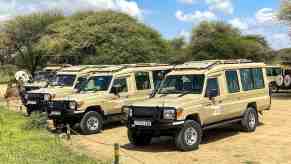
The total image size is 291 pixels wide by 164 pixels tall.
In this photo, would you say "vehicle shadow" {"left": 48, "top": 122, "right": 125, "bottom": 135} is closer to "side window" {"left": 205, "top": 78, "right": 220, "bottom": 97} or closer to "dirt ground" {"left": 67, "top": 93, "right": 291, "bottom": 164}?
"dirt ground" {"left": 67, "top": 93, "right": 291, "bottom": 164}

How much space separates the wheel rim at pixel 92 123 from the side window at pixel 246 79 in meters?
4.56

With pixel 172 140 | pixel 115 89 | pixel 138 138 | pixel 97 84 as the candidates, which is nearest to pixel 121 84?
pixel 115 89

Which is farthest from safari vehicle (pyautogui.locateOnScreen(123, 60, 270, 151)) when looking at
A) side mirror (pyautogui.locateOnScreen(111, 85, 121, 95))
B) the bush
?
the bush

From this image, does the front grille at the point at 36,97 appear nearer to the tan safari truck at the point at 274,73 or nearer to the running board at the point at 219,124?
the running board at the point at 219,124

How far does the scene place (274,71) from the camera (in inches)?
1102

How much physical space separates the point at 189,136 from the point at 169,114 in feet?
2.56

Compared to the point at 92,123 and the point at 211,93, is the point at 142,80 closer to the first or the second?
the point at 92,123

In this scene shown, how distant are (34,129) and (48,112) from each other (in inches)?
26.8

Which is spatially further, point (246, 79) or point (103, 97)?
point (103, 97)

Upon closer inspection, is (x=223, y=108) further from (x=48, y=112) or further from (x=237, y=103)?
(x=48, y=112)

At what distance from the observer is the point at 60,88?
18609mm

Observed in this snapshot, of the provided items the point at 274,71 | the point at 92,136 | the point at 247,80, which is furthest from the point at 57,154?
the point at 274,71

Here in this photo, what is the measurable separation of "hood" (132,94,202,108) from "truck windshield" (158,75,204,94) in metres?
0.31

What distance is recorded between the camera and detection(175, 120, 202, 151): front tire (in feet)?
37.5
